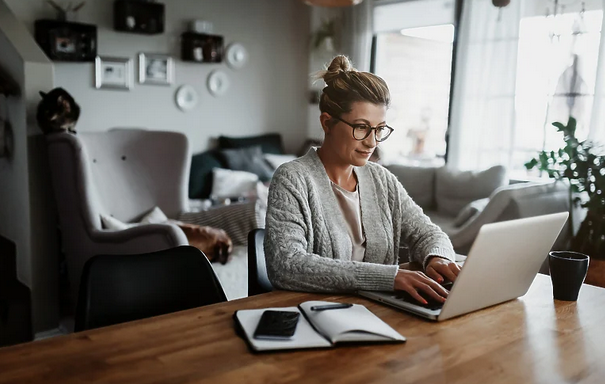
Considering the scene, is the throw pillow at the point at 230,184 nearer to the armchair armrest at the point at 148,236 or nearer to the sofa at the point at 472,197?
the sofa at the point at 472,197

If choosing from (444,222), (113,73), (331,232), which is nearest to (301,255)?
(331,232)

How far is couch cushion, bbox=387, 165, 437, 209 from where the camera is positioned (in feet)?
15.8

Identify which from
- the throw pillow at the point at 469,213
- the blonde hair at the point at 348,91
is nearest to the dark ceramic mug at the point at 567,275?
the blonde hair at the point at 348,91

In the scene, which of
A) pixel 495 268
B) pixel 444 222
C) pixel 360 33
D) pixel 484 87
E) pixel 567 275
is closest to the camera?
pixel 495 268


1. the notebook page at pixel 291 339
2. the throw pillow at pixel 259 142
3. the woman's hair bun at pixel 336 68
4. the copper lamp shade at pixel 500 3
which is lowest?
the notebook page at pixel 291 339

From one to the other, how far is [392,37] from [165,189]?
3.16 m

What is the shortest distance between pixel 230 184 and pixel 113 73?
4.46 ft

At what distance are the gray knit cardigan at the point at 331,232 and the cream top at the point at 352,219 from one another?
25 mm

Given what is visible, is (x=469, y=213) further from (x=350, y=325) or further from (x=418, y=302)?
(x=350, y=325)

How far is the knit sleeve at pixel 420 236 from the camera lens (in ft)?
5.37

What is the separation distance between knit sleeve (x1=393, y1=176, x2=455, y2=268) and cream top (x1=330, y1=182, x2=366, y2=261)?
15 centimetres

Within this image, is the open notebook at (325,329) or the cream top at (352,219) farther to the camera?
the cream top at (352,219)

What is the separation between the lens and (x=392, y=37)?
226 inches

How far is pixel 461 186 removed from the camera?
14.9ft
